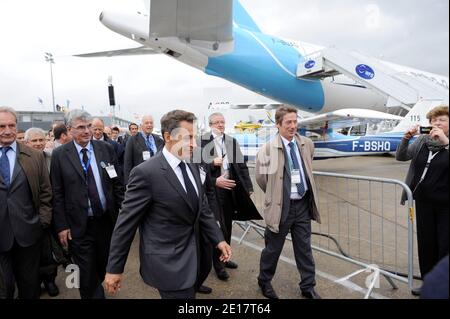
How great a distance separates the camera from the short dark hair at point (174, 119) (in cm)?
204

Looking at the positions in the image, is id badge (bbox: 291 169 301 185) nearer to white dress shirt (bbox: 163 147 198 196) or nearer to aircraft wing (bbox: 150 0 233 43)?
white dress shirt (bbox: 163 147 198 196)

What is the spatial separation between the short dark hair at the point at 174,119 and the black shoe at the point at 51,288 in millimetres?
2467

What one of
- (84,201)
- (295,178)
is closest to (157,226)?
(84,201)

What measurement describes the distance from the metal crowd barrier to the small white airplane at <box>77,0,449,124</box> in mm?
2770

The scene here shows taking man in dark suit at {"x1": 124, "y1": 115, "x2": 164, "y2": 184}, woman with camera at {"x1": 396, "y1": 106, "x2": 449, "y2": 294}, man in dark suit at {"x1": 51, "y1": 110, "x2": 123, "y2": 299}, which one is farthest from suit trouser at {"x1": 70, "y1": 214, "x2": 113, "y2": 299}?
woman with camera at {"x1": 396, "y1": 106, "x2": 449, "y2": 294}

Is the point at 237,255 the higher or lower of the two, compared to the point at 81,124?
lower

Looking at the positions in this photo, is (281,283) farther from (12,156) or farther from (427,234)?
(12,156)

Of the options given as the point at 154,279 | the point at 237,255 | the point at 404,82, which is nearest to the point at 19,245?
the point at 154,279

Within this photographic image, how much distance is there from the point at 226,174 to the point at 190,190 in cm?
172

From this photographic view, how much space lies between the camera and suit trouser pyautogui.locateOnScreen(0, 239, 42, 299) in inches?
96.9

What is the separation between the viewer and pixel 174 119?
Result: 2041mm

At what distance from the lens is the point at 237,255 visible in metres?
4.30
